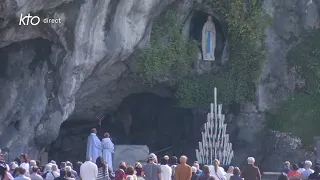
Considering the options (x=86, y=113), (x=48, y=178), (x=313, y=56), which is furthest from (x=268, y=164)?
(x=48, y=178)

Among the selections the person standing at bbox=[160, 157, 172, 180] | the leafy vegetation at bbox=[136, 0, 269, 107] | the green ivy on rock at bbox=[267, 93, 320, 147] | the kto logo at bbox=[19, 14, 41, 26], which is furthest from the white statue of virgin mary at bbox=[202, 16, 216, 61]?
the person standing at bbox=[160, 157, 172, 180]

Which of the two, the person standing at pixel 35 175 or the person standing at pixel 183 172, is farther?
the person standing at pixel 183 172

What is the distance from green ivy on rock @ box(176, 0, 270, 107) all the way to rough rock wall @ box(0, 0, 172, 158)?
3272mm

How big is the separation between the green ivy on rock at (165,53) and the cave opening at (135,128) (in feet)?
8.94

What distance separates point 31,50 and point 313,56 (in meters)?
9.43

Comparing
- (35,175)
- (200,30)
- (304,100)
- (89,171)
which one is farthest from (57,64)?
(35,175)

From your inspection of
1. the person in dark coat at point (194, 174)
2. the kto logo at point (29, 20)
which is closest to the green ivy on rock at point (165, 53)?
the kto logo at point (29, 20)

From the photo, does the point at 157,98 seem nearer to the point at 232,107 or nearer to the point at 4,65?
the point at 232,107

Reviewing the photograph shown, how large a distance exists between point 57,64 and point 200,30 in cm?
616

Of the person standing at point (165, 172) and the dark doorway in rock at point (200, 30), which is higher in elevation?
the dark doorway in rock at point (200, 30)

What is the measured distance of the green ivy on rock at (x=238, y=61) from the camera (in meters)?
35.0

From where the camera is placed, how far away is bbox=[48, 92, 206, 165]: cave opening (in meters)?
37.6

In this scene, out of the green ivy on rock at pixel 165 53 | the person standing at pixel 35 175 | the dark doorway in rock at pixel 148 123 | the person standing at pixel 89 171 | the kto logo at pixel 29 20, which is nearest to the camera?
the person standing at pixel 35 175

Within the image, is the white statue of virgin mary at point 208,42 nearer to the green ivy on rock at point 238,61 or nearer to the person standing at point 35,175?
the green ivy on rock at point 238,61
